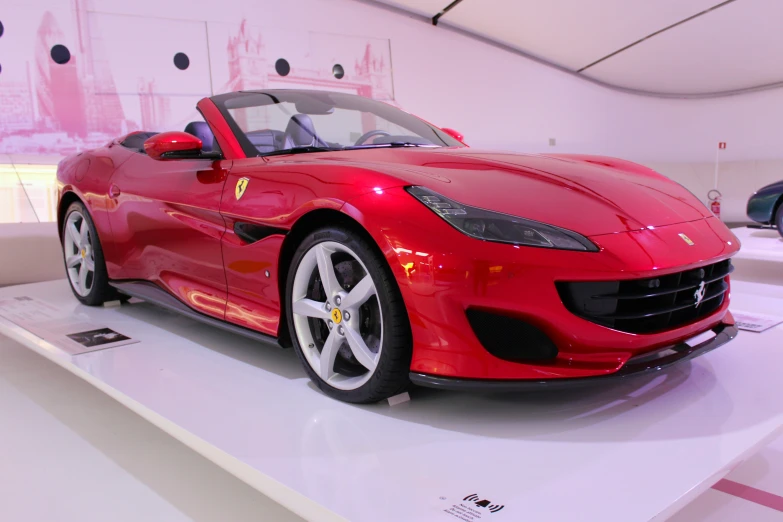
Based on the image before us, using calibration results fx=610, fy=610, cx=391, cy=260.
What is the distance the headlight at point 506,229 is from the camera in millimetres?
1464

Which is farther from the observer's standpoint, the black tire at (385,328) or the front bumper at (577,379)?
the black tire at (385,328)

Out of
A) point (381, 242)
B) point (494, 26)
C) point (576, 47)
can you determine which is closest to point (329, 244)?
point (381, 242)

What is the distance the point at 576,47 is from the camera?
328 inches

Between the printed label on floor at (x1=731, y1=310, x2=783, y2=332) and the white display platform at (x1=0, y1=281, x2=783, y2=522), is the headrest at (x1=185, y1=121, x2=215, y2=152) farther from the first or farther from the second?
the printed label on floor at (x1=731, y1=310, x2=783, y2=332)

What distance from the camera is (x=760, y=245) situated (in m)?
4.59

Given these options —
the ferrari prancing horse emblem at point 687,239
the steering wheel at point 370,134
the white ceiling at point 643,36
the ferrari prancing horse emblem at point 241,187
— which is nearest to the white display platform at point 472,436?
the ferrari prancing horse emblem at point 687,239

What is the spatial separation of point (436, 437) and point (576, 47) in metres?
7.97

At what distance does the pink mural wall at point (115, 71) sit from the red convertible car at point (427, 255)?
331 centimetres

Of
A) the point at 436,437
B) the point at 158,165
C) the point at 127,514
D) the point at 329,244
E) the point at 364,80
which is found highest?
the point at 364,80

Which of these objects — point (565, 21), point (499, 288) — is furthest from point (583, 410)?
point (565, 21)

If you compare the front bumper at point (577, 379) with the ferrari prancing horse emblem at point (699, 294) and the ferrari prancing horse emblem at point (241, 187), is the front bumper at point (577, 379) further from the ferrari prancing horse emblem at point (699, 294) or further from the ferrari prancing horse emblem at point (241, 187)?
the ferrari prancing horse emblem at point (241, 187)

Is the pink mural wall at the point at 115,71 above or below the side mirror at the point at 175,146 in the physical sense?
above

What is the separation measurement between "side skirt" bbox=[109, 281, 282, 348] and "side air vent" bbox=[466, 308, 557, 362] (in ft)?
2.53

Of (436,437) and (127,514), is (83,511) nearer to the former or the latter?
(127,514)
